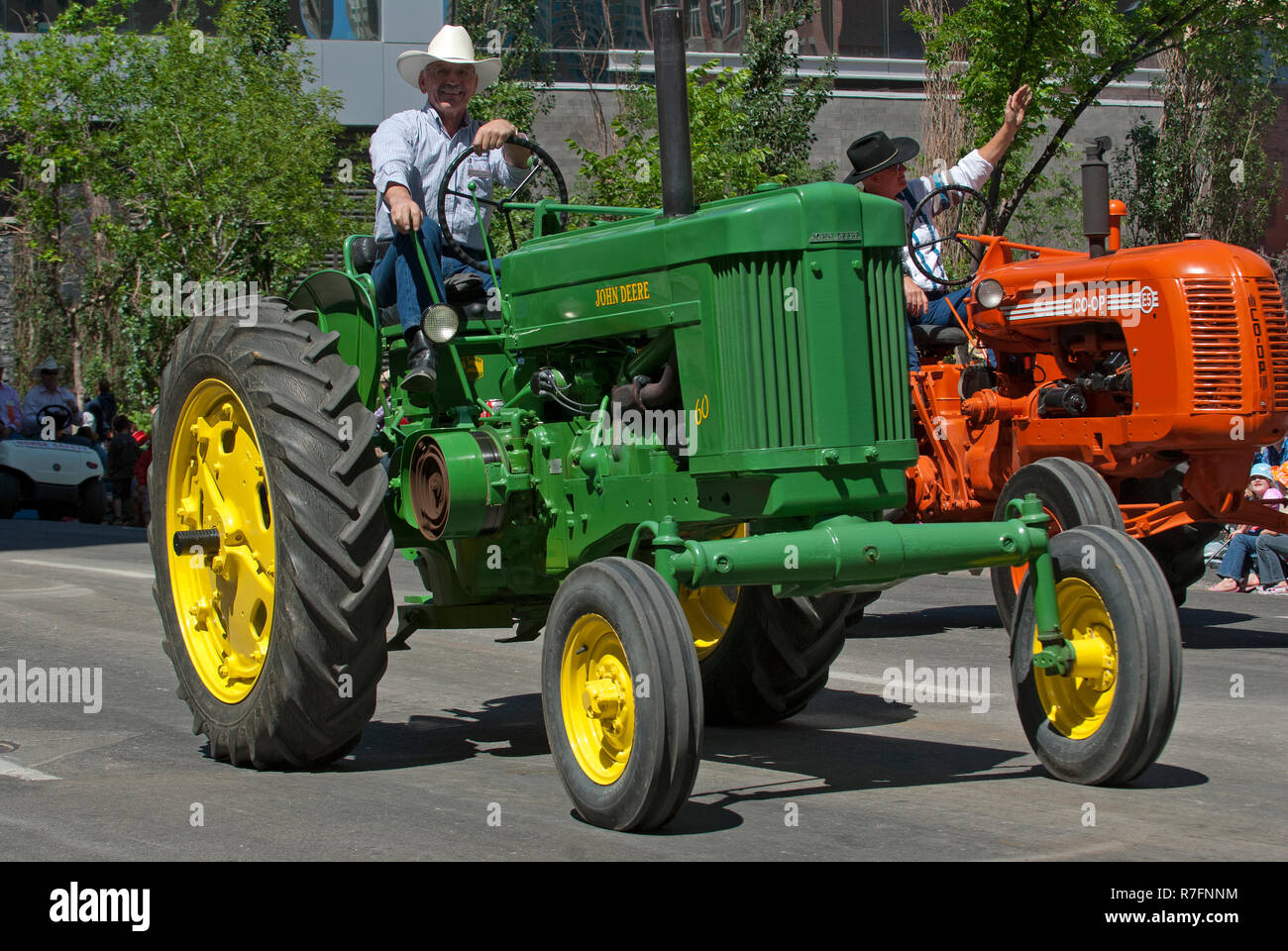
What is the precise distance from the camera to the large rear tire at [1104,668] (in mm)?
5434

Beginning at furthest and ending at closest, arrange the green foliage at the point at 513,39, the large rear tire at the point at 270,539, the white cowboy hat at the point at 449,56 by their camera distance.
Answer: the green foliage at the point at 513,39 < the white cowboy hat at the point at 449,56 < the large rear tire at the point at 270,539

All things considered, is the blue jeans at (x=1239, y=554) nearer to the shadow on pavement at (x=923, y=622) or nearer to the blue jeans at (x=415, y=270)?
the shadow on pavement at (x=923, y=622)

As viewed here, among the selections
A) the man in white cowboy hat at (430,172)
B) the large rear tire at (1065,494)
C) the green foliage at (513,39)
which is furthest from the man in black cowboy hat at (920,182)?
the green foliage at (513,39)

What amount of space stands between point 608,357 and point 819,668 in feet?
5.48

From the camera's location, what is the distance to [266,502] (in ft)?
21.5

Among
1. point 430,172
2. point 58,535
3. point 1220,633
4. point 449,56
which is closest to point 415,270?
point 430,172

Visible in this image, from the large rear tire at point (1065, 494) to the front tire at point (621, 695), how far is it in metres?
2.93

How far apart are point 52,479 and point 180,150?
540 centimetres

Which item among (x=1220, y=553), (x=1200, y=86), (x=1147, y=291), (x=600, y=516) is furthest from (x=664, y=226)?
(x=1200, y=86)

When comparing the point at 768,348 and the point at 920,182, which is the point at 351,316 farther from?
the point at 920,182

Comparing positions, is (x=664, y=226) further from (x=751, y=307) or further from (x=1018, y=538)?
(x=1018, y=538)

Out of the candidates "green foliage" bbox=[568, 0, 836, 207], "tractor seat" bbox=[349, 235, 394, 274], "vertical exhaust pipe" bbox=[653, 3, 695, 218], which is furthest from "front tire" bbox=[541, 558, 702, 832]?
"green foliage" bbox=[568, 0, 836, 207]

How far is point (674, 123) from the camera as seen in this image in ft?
19.1

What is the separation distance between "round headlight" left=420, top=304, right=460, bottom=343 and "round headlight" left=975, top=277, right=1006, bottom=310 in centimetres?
457
